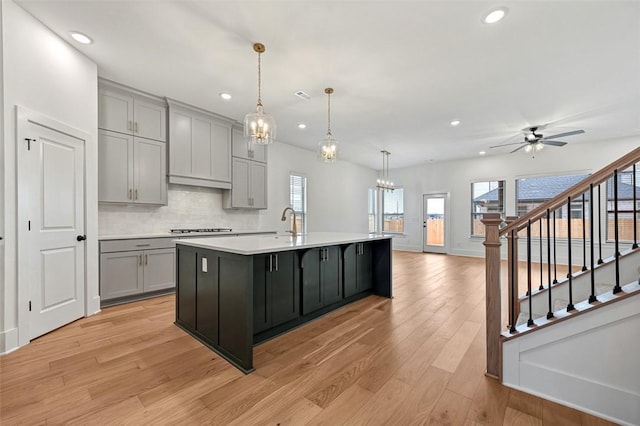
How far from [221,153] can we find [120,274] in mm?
2488

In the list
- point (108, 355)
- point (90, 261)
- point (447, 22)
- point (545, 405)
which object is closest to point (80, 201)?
point (90, 261)

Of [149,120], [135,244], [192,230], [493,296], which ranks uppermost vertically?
[149,120]

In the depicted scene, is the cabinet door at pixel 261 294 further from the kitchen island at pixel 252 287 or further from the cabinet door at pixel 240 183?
the cabinet door at pixel 240 183

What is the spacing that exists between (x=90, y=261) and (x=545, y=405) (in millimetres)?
4456

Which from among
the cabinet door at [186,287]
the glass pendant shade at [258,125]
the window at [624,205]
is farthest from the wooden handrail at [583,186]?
the window at [624,205]

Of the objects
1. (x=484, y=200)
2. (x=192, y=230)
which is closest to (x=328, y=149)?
(x=192, y=230)

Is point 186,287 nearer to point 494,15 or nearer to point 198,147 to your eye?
point 198,147

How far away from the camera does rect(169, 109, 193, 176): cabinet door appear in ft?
14.1

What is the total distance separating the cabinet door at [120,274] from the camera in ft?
11.3

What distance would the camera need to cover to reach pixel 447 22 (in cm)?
250

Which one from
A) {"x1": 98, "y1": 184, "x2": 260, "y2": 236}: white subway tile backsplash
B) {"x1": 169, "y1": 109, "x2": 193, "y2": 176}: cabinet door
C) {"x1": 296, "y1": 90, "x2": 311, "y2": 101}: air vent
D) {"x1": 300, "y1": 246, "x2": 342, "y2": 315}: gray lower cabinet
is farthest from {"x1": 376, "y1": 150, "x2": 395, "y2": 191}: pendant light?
{"x1": 169, "y1": 109, "x2": 193, "y2": 176}: cabinet door

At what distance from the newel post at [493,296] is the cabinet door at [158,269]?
13.3 feet

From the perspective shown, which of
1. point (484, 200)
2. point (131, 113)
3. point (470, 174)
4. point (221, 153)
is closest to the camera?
point (131, 113)

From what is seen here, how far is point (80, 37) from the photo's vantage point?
2795 mm
